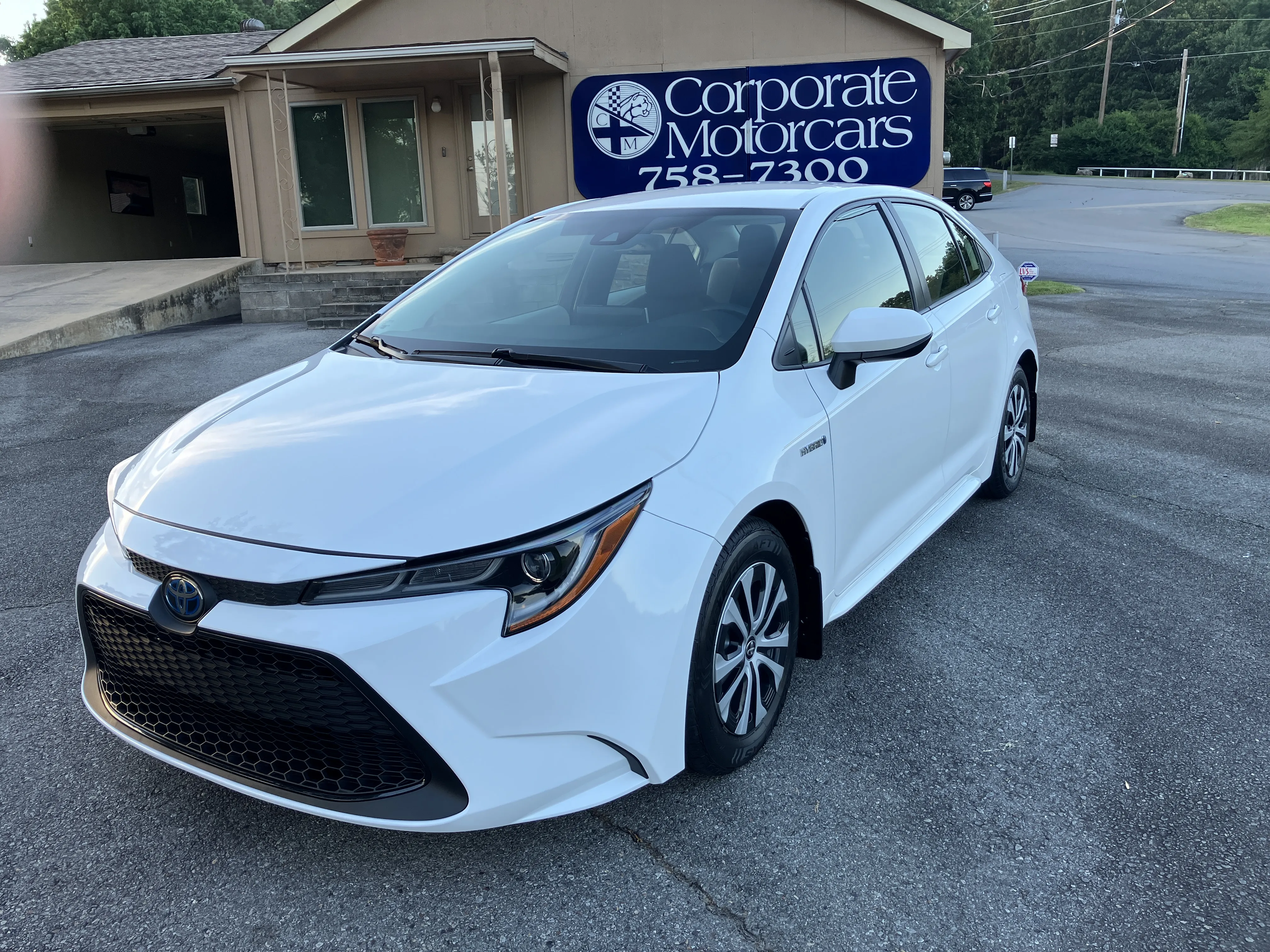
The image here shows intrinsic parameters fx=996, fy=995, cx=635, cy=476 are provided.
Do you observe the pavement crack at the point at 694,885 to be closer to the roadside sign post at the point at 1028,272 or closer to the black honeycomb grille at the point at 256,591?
the black honeycomb grille at the point at 256,591

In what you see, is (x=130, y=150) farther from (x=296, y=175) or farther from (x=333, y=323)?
(x=333, y=323)

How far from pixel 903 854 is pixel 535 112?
46.6ft

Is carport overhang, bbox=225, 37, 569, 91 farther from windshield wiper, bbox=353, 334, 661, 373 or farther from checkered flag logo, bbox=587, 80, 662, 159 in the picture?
windshield wiper, bbox=353, 334, 661, 373

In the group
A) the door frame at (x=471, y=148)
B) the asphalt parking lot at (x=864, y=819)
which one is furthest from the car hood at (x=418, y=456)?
the door frame at (x=471, y=148)

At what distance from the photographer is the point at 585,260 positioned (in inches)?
150

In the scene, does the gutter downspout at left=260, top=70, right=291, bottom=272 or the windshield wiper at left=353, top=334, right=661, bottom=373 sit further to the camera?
the gutter downspout at left=260, top=70, right=291, bottom=272

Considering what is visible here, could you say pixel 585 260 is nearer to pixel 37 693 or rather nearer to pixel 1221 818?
pixel 37 693

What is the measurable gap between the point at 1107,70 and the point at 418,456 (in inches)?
2975

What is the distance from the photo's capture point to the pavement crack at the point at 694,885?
7.44ft

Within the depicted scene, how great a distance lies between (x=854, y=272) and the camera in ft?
11.9

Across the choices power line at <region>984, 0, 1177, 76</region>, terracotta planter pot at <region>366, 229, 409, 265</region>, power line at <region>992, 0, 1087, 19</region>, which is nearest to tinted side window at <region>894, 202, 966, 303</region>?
terracotta planter pot at <region>366, 229, 409, 265</region>

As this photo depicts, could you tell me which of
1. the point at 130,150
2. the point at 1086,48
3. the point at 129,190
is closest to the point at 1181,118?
the point at 1086,48

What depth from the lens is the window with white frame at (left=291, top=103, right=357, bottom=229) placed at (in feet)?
50.4

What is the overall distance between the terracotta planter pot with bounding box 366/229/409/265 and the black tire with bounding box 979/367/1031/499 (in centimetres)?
1132
